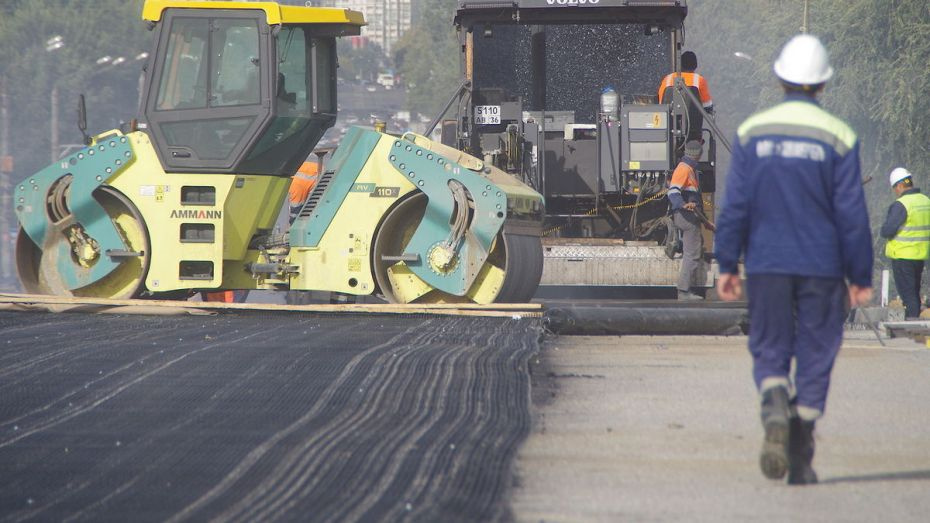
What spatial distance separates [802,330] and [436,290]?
626 centimetres

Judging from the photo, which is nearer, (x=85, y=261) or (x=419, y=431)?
(x=419, y=431)

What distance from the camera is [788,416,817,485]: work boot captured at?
5445 millimetres

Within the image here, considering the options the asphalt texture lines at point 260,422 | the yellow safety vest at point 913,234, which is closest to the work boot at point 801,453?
the asphalt texture lines at point 260,422

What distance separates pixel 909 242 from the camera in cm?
1466

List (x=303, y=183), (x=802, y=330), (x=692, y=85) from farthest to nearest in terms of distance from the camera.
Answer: (x=692, y=85) → (x=303, y=183) → (x=802, y=330)

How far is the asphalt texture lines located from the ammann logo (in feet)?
6.05

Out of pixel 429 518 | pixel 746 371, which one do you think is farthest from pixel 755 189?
pixel 746 371

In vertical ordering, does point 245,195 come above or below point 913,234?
above

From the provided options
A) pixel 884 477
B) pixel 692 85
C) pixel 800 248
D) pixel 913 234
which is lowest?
pixel 884 477

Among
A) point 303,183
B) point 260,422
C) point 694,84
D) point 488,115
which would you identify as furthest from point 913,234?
point 260,422

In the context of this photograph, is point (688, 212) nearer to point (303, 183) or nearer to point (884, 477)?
point (303, 183)

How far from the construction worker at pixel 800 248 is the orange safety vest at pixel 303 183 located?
8.07 metres

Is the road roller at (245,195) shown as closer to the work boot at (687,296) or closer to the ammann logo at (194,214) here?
the ammann logo at (194,214)

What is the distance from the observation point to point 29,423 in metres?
6.35
